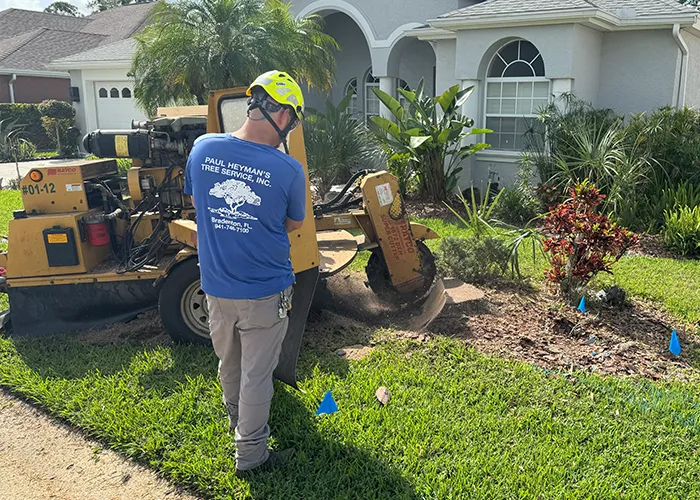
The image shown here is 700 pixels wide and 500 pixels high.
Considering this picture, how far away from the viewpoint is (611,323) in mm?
5809

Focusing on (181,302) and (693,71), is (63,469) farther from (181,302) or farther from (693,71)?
(693,71)

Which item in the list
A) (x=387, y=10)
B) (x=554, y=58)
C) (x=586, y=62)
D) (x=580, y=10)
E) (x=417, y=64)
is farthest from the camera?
(x=417, y=64)

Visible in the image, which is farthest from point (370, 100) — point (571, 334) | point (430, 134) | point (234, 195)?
point (234, 195)

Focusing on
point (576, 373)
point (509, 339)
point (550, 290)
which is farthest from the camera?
point (550, 290)

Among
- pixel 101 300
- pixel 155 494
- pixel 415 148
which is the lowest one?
pixel 155 494

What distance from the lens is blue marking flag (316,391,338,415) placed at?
13.9 ft

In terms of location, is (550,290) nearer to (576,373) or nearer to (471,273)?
(471,273)

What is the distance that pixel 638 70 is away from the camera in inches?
485

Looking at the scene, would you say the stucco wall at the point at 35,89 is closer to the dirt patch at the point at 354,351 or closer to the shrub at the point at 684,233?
the shrub at the point at 684,233

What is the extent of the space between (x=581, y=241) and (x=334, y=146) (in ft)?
24.4

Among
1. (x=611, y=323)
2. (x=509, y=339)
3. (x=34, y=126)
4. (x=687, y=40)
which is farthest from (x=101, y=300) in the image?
(x=34, y=126)

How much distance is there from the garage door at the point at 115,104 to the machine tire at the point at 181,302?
18.2 m

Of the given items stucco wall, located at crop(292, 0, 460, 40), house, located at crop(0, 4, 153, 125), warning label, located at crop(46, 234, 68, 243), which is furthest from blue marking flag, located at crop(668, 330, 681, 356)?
house, located at crop(0, 4, 153, 125)

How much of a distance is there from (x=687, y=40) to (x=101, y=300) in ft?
39.7
